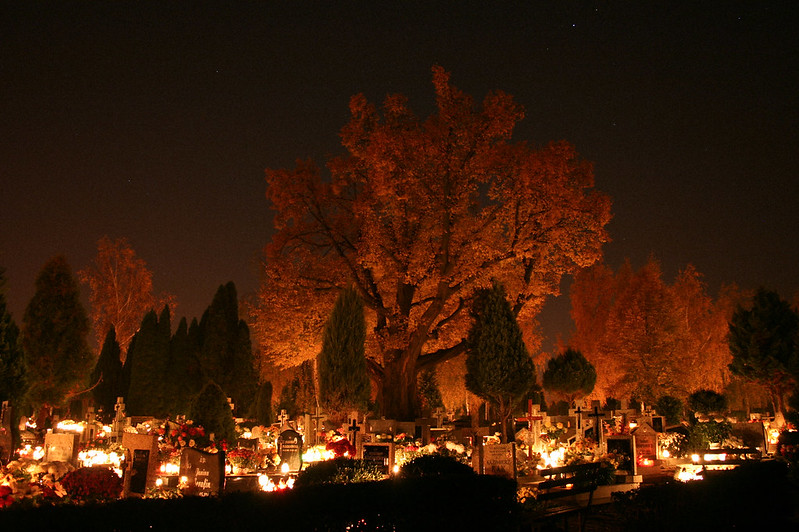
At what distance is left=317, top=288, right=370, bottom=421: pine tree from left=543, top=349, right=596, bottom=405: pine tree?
11.7 m

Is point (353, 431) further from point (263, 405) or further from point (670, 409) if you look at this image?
point (263, 405)

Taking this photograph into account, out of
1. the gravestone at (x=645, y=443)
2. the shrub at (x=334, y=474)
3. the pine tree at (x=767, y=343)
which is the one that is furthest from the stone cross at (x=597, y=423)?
the pine tree at (x=767, y=343)

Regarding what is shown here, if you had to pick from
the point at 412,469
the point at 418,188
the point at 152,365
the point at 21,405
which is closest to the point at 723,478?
the point at 412,469

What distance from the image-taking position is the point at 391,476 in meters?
11.6

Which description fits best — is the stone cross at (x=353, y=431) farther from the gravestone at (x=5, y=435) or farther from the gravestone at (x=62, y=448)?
the gravestone at (x=5, y=435)

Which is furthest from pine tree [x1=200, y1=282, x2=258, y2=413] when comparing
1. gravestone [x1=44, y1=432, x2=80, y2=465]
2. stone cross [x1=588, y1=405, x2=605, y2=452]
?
stone cross [x1=588, y1=405, x2=605, y2=452]

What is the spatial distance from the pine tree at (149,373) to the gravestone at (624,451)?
75.5 ft

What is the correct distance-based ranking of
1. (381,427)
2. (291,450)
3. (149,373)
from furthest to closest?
(149,373)
(381,427)
(291,450)

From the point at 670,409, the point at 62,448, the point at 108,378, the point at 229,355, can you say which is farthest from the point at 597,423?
the point at 108,378

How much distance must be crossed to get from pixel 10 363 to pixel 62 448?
3.60 m

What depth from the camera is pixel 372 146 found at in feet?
77.2

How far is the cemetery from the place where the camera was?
24.1ft

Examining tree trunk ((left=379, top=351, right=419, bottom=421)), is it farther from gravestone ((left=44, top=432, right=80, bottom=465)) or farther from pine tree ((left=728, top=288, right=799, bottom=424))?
pine tree ((left=728, top=288, right=799, bottom=424))

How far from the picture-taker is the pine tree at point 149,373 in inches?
1240
